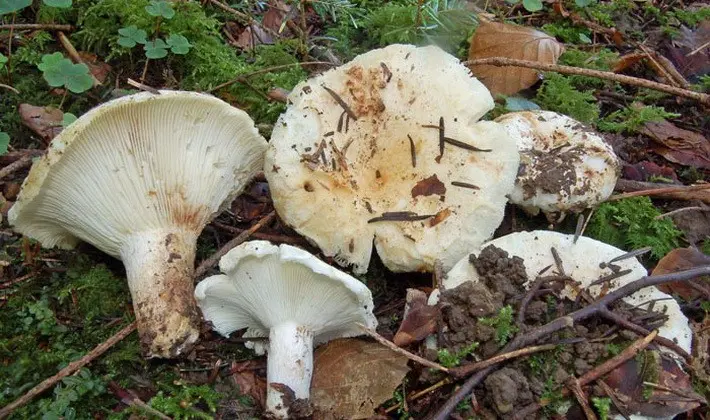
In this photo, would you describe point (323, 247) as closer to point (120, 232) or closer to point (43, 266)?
point (120, 232)

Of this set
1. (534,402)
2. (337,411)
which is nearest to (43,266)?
(337,411)

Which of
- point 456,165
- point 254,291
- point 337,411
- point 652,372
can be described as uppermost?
point 456,165

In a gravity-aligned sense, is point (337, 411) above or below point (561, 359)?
below

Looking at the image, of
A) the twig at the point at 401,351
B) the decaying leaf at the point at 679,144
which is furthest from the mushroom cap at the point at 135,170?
the decaying leaf at the point at 679,144

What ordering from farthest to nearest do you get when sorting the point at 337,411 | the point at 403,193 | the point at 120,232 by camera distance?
the point at 403,193 < the point at 120,232 < the point at 337,411

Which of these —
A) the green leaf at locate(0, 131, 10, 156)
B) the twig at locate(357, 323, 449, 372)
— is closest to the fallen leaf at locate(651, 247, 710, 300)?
the twig at locate(357, 323, 449, 372)

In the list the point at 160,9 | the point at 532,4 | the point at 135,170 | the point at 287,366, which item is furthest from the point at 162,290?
the point at 532,4

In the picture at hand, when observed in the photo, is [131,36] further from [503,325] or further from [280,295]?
[503,325]

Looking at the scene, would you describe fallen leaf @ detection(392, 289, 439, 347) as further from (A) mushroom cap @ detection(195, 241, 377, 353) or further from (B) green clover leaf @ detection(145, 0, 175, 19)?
(B) green clover leaf @ detection(145, 0, 175, 19)

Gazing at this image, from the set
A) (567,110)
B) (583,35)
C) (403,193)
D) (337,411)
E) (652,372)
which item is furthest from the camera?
(583,35)
